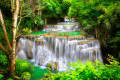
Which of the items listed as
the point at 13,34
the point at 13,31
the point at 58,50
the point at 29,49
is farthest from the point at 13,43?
the point at 29,49

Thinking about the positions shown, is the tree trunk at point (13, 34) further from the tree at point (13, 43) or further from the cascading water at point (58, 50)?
the cascading water at point (58, 50)

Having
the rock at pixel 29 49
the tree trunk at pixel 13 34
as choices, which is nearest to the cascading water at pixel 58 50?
the rock at pixel 29 49

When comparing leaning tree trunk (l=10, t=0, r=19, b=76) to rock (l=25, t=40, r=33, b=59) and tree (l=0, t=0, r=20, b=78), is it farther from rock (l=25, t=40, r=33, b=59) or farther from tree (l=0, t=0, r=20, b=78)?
rock (l=25, t=40, r=33, b=59)

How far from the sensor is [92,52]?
26.7ft

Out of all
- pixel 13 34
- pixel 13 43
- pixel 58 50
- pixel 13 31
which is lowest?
pixel 58 50

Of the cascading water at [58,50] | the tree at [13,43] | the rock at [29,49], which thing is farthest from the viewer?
the rock at [29,49]

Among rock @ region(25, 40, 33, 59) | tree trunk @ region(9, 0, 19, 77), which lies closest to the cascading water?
rock @ region(25, 40, 33, 59)

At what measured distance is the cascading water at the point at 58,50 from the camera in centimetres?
828

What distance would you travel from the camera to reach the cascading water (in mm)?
8281

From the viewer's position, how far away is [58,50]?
9.06 metres

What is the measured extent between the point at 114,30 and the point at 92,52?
342cm

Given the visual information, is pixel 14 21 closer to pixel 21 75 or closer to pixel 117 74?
pixel 21 75

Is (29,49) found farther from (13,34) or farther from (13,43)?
(13,34)

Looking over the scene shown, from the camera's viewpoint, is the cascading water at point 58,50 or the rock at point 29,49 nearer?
the cascading water at point 58,50
